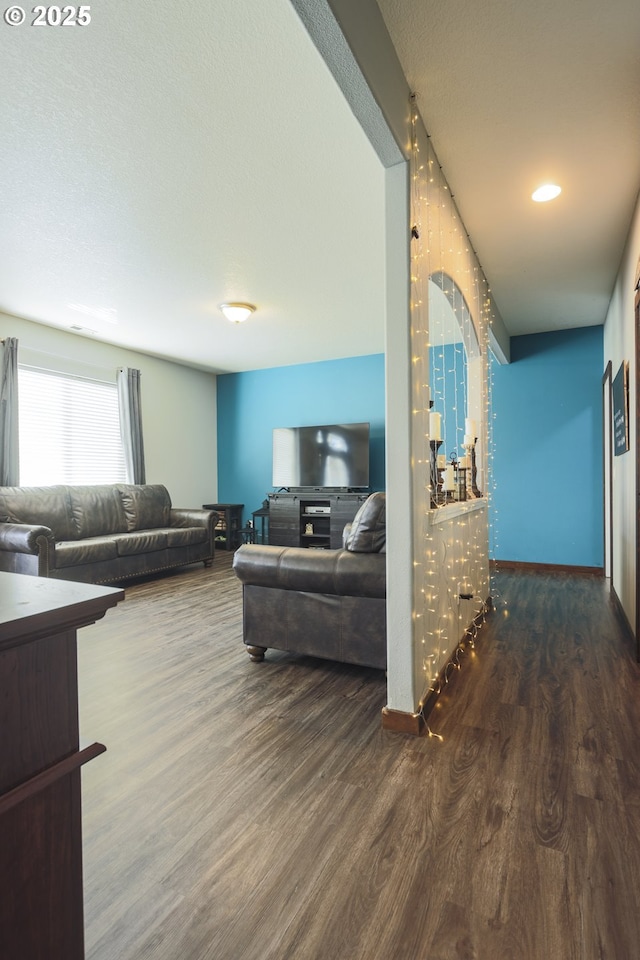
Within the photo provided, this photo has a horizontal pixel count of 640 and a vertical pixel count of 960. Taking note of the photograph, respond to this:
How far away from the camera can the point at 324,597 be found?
2.70 metres

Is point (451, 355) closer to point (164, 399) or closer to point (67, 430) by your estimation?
point (164, 399)

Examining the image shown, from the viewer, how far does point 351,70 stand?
5.24 feet

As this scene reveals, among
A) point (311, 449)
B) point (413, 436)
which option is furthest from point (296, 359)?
point (413, 436)

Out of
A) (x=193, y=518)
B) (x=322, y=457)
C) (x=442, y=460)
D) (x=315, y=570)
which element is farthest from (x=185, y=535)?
(x=442, y=460)

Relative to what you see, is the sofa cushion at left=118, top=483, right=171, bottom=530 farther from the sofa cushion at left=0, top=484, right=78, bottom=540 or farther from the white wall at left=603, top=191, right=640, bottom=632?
the white wall at left=603, top=191, right=640, bottom=632

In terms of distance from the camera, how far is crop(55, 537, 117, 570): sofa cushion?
4.30 meters

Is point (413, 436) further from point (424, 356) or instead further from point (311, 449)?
point (311, 449)

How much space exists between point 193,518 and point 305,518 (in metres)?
1.49

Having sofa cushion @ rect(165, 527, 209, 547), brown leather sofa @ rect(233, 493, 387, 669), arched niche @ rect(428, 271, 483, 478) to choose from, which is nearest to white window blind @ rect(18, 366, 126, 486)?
sofa cushion @ rect(165, 527, 209, 547)

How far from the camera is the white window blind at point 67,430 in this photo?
5.27 m

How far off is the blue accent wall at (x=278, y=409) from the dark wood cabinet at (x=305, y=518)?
65 cm

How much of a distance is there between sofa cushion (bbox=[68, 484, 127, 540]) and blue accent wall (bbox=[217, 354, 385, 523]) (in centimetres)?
231

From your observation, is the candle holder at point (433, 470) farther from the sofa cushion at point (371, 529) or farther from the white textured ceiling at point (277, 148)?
the white textured ceiling at point (277, 148)

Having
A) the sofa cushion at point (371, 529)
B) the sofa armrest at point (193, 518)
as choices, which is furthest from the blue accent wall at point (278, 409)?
the sofa cushion at point (371, 529)
